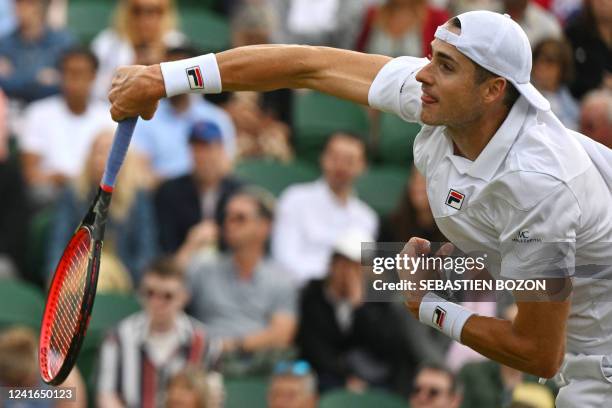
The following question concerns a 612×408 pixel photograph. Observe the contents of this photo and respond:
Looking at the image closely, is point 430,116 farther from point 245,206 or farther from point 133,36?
point 133,36

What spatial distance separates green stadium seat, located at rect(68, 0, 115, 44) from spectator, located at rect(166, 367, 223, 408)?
4431 millimetres

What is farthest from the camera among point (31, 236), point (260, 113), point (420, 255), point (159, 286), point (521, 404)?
point (260, 113)

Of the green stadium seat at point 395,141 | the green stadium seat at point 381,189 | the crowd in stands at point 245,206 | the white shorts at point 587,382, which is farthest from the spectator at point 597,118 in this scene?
the white shorts at point 587,382

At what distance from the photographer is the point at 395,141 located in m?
10.4

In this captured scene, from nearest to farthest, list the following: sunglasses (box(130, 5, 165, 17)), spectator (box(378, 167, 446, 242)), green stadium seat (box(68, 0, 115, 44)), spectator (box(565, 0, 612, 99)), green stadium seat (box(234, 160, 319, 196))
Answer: spectator (box(565, 0, 612, 99))
spectator (box(378, 167, 446, 242))
green stadium seat (box(234, 160, 319, 196))
sunglasses (box(130, 5, 165, 17))
green stadium seat (box(68, 0, 115, 44))

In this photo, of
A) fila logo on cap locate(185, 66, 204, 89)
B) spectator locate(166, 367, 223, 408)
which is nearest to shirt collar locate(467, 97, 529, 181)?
fila logo on cap locate(185, 66, 204, 89)

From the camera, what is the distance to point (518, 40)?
4562 mm

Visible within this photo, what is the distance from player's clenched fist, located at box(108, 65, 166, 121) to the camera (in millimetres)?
4836

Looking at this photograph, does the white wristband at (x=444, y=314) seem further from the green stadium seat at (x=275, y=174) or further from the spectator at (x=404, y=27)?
the spectator at (x=404, y=27)

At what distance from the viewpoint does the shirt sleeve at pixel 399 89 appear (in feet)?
16.1

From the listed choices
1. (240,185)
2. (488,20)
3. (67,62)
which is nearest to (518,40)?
(488,20)

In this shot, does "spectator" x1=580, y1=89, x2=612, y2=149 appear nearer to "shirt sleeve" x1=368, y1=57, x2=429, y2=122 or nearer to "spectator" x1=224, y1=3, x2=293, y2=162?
"spectator" x1=224, y1=3, x2=293, y2=162

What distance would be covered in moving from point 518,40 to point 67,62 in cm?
561

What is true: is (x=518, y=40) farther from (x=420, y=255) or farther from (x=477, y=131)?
(x=420, y=255)
